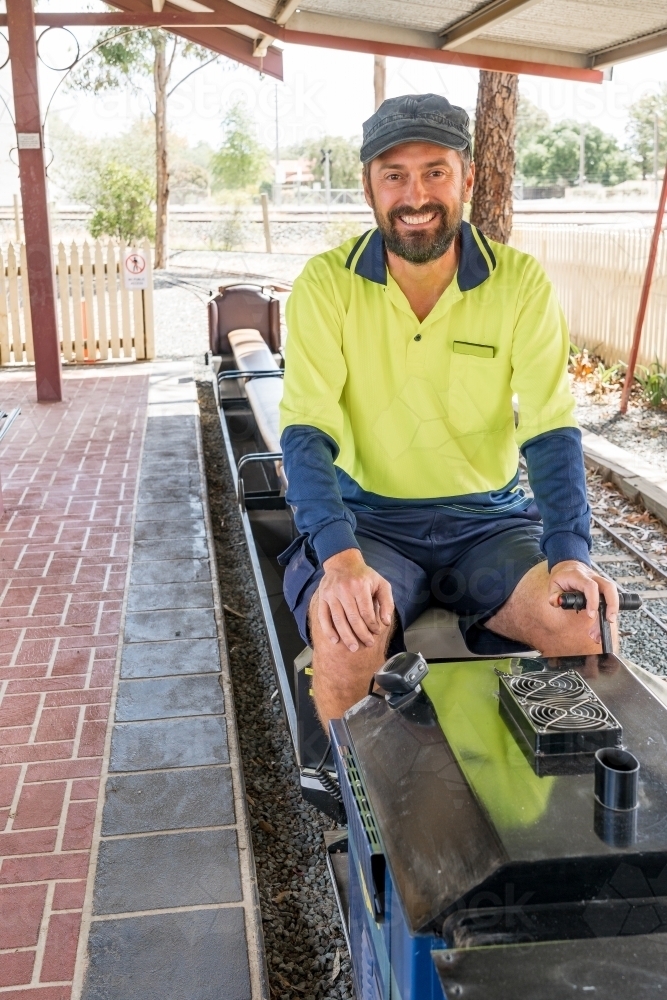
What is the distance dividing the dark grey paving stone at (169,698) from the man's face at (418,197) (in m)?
1.58

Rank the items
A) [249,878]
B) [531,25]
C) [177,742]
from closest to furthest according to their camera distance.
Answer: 1. [249,878]
2. [177,742]
3. [531,25]

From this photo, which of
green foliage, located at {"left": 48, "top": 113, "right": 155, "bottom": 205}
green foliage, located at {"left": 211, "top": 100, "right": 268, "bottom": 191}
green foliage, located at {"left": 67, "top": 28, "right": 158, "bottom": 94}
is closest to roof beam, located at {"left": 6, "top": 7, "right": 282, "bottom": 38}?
green foliage, located at {"left": 67, "top": 28, "right": 158, "bottom": 94}

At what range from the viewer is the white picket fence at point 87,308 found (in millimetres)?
9969

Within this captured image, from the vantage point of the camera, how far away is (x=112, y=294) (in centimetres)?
1013

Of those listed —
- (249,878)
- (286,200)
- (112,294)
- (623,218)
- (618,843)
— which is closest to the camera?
(618,843)

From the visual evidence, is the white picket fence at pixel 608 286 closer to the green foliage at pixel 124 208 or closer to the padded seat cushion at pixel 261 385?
the padded seat cushion at pixel 261 385

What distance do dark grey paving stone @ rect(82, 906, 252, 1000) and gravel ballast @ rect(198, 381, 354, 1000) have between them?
0.16 meters

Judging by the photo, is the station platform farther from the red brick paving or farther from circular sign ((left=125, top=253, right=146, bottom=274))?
circular sign ((left=125, top=253, right=146, bottom=274))

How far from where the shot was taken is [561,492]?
2.32 m

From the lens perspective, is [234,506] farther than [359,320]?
Yes

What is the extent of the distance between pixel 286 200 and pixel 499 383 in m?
41.3

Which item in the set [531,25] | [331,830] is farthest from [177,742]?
[531,25]

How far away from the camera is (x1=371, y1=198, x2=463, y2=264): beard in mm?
2469

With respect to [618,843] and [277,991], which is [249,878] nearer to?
[277,991]
